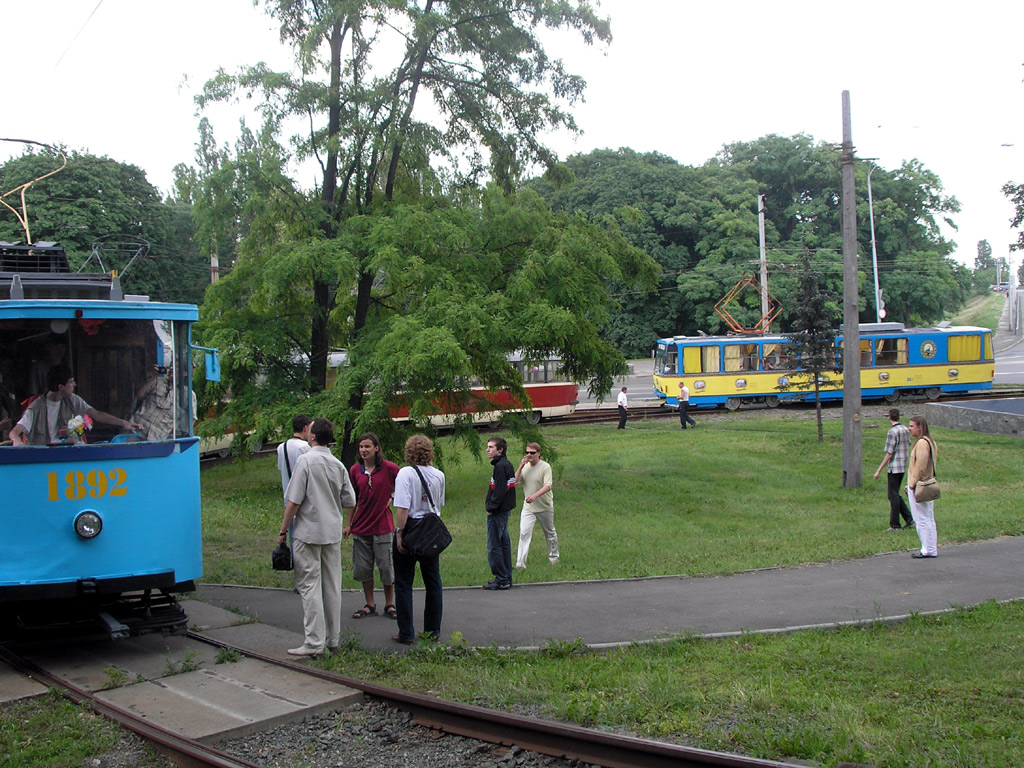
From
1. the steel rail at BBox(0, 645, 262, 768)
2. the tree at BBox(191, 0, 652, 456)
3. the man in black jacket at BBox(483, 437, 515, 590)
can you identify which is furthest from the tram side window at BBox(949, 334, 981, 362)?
the steel rail at BBox(0, 645, 262, 768)

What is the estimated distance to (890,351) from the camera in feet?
116

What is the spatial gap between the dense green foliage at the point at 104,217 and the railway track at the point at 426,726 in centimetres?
3466

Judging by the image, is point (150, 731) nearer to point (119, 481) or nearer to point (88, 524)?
point (88, 524)

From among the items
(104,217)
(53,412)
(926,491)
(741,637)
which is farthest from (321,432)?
(104,217)

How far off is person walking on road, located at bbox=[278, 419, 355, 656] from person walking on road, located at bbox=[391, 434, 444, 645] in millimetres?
540

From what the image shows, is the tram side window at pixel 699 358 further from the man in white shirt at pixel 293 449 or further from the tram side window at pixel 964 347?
the man in white shirt at pixel 293 449

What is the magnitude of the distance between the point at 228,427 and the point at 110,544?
9240 mm

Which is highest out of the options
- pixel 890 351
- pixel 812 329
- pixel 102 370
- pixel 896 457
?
pixel 812 329

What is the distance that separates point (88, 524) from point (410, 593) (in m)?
2.63

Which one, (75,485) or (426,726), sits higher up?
(75,485)

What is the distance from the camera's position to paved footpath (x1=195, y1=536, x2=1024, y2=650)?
827 centimetres

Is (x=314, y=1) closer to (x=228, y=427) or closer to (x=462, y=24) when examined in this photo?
(x=462, y=24)

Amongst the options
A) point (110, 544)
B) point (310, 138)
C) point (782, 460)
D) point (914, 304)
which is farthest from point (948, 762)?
point (914, 304)

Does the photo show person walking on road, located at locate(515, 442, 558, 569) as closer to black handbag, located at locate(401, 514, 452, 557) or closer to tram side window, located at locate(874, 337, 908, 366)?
black handbag, located at locate(401, 514, 452, 557)
